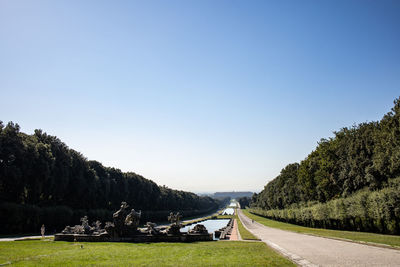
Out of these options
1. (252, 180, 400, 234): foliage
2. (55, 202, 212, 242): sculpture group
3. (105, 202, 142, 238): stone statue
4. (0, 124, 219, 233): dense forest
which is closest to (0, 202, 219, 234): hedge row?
(0, 124, 219, 233): dense forest

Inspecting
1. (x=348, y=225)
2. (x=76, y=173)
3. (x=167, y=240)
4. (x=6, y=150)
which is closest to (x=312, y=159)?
(x=348, y=225)

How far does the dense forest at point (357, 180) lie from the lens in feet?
102

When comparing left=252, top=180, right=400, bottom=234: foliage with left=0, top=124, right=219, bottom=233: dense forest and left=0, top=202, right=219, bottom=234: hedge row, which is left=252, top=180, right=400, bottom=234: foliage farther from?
left=0, top=202, right=219, bottom=234: hedge row

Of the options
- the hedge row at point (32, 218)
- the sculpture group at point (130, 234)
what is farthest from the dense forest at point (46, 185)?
the sculpture group at point (130, 234)

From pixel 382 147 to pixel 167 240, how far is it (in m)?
28.5

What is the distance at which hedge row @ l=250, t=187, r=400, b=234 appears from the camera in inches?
1174

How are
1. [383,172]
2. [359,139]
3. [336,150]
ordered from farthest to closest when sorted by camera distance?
[336,150], [359,139], [383,172]

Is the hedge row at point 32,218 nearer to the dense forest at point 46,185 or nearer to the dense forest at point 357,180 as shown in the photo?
the dense forest at point 46,185

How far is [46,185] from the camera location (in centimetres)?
4175

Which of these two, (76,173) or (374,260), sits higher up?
(76,173)

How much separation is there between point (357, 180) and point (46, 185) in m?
46.7

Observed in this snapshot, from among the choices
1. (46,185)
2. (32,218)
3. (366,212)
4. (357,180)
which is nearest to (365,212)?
(366,212)

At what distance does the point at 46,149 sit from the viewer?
41500mm

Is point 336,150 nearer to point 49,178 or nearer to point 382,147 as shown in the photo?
point 382,147
